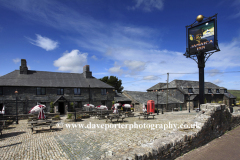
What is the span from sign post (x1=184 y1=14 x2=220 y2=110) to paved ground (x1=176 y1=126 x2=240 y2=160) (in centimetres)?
1299

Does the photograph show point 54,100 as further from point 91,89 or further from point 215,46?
point 215,46

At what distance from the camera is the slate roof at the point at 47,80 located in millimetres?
23294

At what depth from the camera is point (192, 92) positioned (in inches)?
1575

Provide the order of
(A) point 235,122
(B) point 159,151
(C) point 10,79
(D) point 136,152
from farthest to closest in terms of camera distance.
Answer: (C) point 10,79 → (A) point 235,122 → (B) point 159,151 → (D) point 136,152

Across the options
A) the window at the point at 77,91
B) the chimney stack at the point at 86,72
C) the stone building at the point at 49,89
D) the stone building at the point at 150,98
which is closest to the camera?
the stone building at the point at 49,89

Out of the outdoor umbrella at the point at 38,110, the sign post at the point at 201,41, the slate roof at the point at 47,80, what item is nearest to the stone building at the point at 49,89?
the slate roof at the point at 47,80

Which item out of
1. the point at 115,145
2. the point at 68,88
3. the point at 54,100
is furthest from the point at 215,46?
the point at 54,100

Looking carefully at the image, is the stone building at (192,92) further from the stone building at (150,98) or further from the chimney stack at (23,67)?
the chimney stack at (23,67)

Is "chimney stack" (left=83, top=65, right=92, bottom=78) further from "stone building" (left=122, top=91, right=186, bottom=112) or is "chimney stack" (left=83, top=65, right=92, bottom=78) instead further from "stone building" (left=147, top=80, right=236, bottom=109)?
"stone building" (left=147, top=80, right=236, bottom=109)

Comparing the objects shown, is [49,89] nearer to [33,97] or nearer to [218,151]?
[33,97]

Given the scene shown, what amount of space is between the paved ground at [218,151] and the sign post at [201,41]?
511 inches

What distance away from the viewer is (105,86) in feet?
98.0

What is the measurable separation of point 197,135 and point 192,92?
37279 mm

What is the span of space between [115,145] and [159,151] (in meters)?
3.86
